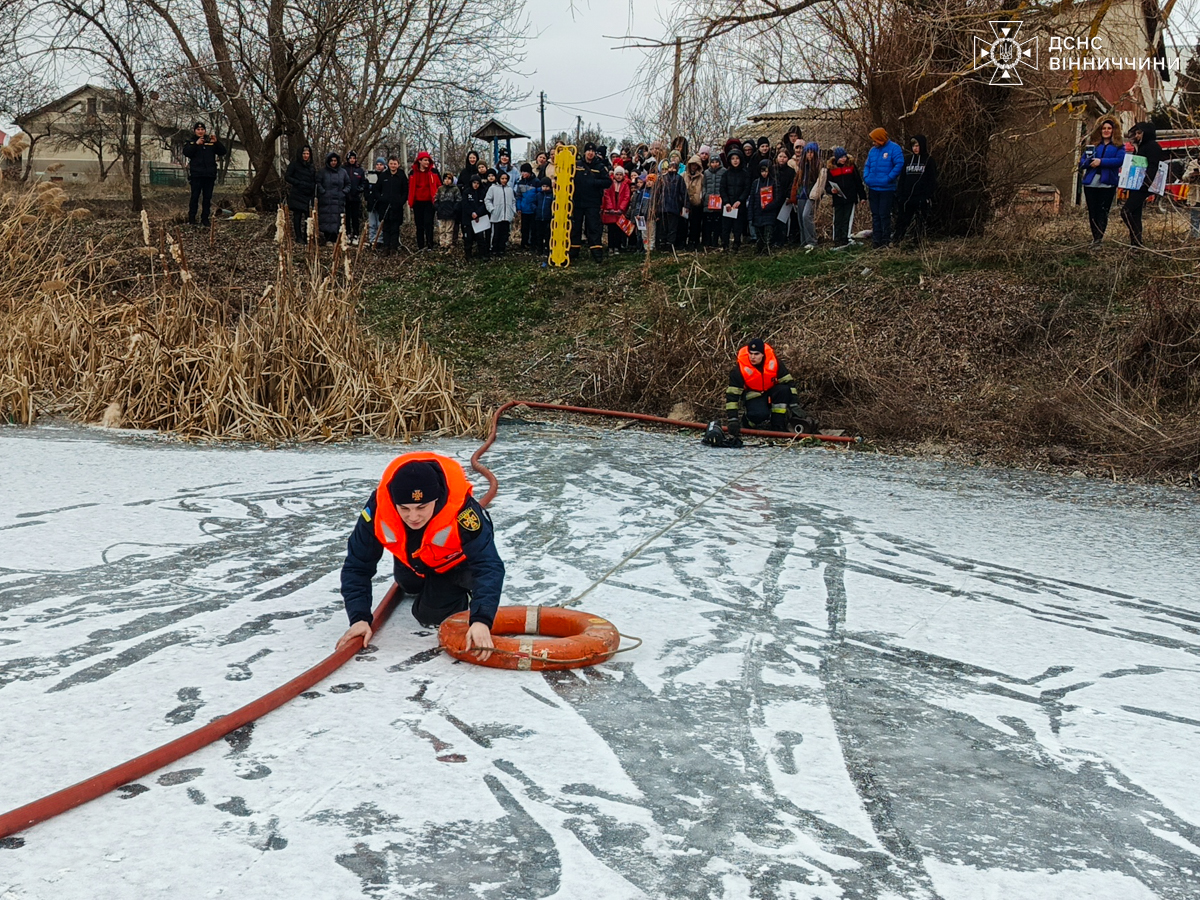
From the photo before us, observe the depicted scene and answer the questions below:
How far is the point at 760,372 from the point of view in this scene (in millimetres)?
10250

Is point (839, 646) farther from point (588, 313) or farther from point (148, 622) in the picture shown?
point (588, 313)

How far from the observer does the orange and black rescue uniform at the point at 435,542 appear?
3.96m

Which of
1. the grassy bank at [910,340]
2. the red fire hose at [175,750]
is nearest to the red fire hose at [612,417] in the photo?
the grassy bank at [910,340]

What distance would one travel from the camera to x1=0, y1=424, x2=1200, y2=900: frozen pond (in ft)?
9.13

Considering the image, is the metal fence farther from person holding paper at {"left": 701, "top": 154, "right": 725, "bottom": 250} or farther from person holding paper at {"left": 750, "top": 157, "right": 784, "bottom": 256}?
person holding paper at {"left": 750, "top": 157, "right": 784, "bottom": 256}

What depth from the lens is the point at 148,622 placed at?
4.43m

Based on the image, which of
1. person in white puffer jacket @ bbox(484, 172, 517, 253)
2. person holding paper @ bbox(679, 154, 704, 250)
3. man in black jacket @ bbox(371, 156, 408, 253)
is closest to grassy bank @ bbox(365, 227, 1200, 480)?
person holding paper @ bbox(679, 154, 704, 250)

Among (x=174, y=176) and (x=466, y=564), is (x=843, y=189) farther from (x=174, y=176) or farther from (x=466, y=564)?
(x=174, y=176)

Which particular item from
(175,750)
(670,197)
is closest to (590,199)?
(670,197)

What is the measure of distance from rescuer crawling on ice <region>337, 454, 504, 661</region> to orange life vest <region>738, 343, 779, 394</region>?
20.5 feet

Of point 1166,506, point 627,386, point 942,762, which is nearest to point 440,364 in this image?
point 627,386

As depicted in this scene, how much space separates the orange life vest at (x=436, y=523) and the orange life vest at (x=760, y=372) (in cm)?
633

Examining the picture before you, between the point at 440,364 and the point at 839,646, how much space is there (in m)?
6.29

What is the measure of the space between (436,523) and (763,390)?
21.5 ft
